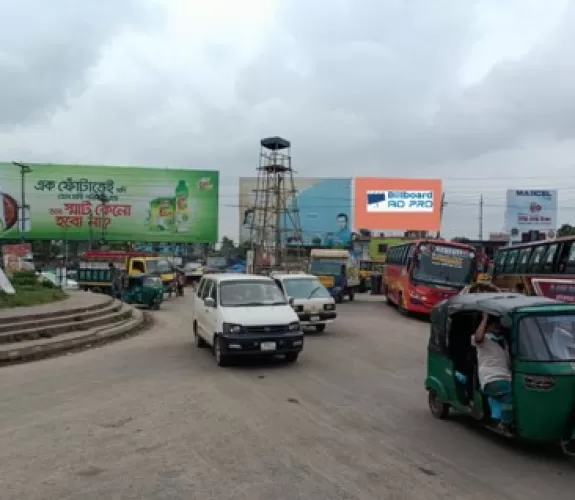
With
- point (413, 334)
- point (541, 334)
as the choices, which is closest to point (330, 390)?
point (541, 334)

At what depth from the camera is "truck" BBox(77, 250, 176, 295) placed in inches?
1427

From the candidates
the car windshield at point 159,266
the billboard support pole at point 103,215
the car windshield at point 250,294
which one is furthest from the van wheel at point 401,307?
the billboard support pole at point 103,215

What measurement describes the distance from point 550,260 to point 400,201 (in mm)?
39575

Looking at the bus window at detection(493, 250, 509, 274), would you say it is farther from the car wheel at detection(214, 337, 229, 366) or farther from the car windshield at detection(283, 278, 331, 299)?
the car wheel at detection(214, 337, 229, 366)

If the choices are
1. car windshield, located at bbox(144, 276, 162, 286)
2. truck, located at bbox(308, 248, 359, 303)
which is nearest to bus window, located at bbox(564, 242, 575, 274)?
truck, located at bbox(308, 248, 359, 303)

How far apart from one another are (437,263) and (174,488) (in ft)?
68.6

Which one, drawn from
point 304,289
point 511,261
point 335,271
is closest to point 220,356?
point 304,289

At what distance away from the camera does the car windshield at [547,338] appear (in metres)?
6.54

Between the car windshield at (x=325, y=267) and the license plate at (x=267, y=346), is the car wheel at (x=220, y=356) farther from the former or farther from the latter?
the car windshield at (x=325, y=267)

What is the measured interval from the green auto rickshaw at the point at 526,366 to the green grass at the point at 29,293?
1441 centimetres

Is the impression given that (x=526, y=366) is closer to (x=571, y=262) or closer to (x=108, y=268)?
(x=571, y=262)

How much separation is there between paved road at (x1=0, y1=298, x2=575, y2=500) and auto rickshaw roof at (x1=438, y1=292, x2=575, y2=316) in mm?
1449

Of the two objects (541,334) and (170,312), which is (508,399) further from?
(170,312)

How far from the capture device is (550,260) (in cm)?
1864
